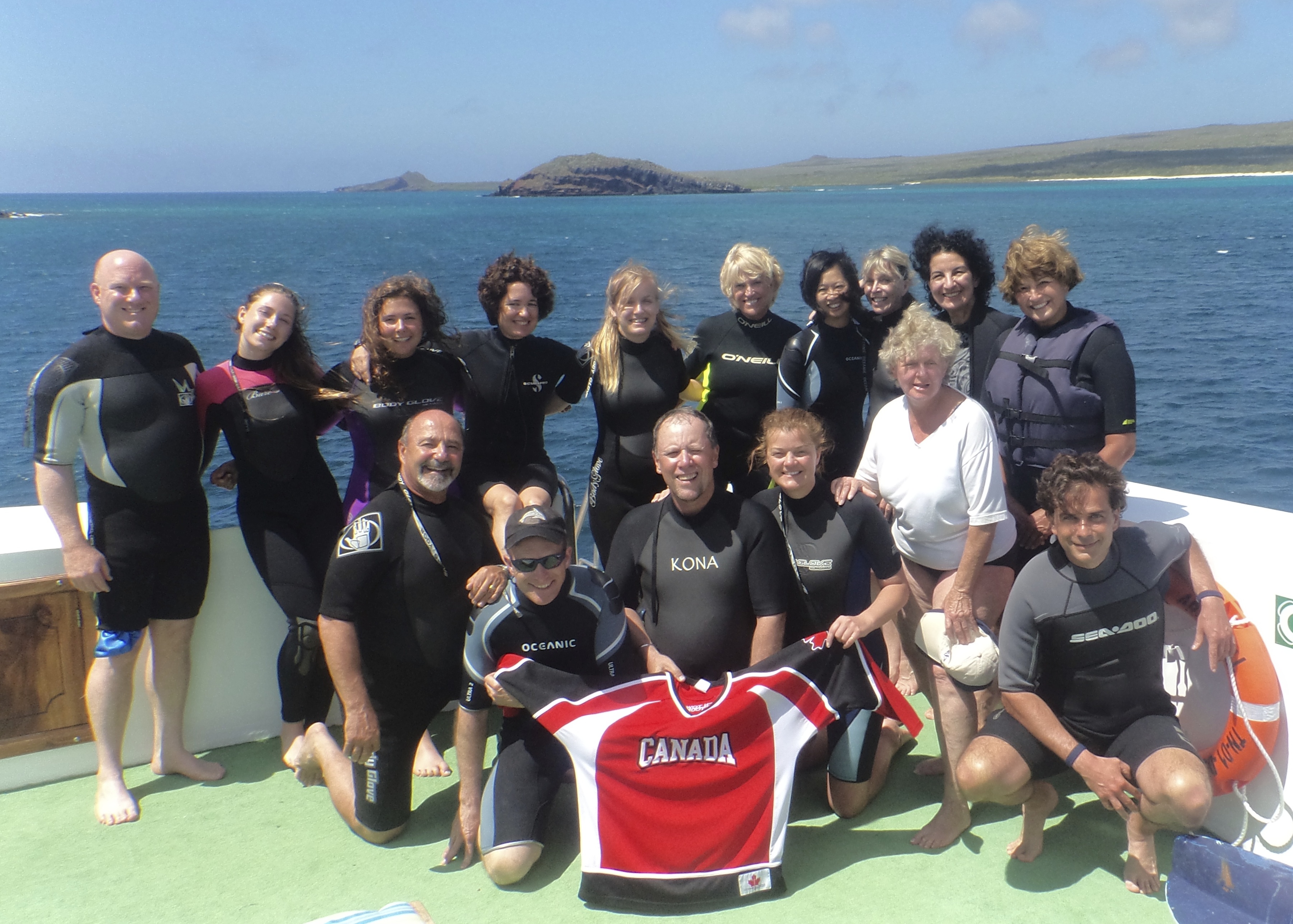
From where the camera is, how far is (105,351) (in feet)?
11.6

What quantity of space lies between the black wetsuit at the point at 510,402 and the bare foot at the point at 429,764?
1100 millimetres

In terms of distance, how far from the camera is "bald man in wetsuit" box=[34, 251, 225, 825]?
344cm

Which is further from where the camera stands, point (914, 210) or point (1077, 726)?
point (914, 210)

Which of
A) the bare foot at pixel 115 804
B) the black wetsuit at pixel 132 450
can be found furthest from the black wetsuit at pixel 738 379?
the bare foot at pixel 115 804

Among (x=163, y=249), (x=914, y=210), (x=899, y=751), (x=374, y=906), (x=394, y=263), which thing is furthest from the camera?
(x=914, y=210)

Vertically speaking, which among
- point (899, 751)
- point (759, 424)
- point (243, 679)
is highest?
point (759, 424)

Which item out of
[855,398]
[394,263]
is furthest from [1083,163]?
[855,398]

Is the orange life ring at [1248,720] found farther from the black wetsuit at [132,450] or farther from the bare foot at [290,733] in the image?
the black wetsuit at [132,450]

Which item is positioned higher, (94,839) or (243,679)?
(243,679)

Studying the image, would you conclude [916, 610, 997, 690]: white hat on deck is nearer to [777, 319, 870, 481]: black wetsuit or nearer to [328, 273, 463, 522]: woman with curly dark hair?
[777, 319, 870, 481]: black wetsuit

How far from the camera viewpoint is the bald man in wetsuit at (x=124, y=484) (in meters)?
3.44

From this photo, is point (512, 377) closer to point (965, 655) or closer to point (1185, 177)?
point (965, 655)

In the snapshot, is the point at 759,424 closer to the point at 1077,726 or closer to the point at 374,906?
the point at 1077,726

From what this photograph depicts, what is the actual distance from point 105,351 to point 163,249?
6754cm
